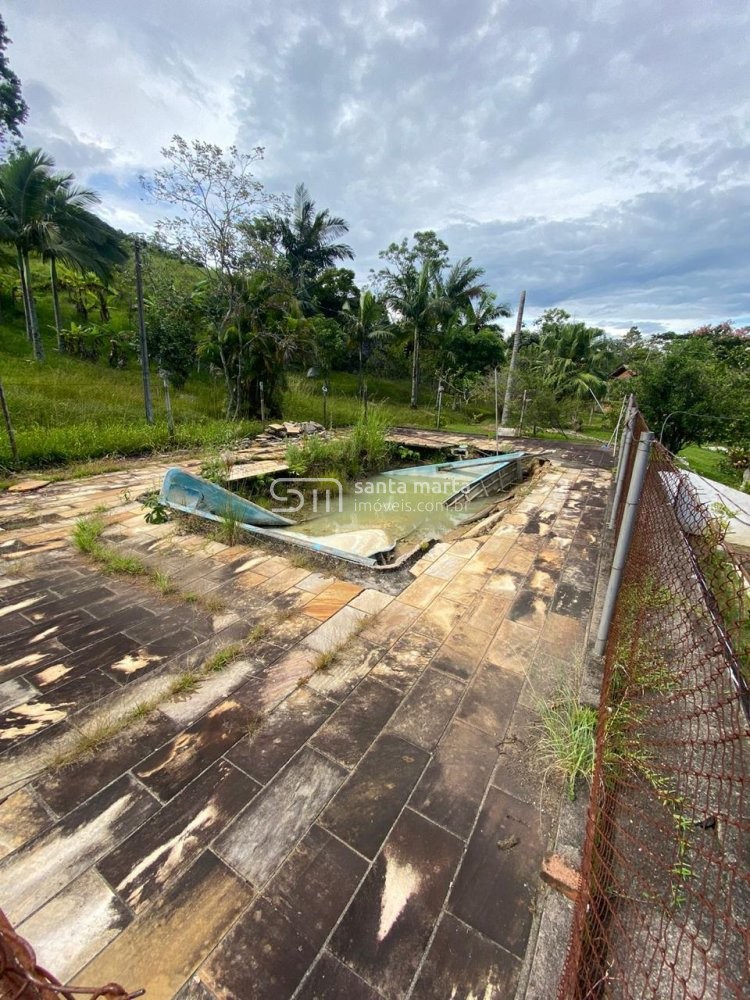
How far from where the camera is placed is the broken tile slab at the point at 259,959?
3.23 feet

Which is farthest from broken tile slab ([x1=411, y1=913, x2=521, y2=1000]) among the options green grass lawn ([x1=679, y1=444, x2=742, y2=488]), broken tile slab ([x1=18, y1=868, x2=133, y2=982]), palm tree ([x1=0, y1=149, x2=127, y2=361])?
palm tree ([x1=0, y1=149, x2=127, y2=361])

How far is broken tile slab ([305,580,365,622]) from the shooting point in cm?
264

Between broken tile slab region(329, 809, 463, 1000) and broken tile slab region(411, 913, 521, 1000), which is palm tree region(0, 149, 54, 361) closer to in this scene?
broken tile slab region(329, 809, 463, 1000)

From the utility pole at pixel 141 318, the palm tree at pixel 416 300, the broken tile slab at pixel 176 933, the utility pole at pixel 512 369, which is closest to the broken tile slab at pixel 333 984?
the broken tile slab at pixel 176 933

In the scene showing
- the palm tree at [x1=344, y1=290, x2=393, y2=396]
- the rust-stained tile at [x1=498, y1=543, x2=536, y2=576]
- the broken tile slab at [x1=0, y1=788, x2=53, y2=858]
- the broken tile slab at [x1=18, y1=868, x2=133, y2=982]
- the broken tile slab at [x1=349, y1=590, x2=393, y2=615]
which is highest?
the palm tree at [x1=344, y1=290, x2=393, y2=396]

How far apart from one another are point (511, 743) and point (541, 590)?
59.8 inches

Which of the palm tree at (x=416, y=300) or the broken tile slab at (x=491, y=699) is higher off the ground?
the palm tree at (x=416, y=300)

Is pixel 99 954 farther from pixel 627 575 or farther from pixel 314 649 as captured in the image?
pixel 627 575

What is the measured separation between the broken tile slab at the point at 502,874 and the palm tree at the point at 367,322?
14440 mm

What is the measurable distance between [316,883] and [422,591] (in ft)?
6.23

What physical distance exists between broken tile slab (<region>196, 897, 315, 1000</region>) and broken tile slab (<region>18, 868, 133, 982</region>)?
1.04ft

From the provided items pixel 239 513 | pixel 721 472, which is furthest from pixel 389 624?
pixel 721 472

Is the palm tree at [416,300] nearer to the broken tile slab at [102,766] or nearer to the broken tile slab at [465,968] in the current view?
the broken tile slab at [102,766]

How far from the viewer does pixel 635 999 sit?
100cm
